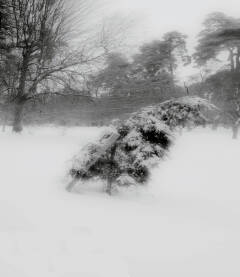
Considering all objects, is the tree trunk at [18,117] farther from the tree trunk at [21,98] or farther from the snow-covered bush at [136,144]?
the snow-covered bush at [136,144]

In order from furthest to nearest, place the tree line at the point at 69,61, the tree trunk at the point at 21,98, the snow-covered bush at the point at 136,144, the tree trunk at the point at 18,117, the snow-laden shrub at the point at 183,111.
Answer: the tree trunk at the point at 18,117 → the tree trunk at the point at 21,98 → the tree line at the point at 69,61 → the snow-covered bush at the point at 136,144 → the snow-laden shrub at the point at 183,111

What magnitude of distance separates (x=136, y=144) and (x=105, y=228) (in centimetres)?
242

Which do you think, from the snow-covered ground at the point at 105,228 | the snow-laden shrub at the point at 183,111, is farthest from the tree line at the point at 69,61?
the snow-covered ground at the point at 105,228

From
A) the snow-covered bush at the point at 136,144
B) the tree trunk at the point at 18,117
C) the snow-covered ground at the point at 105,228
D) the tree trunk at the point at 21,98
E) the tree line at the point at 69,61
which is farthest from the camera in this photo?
the tree trunk at the point at 18,117

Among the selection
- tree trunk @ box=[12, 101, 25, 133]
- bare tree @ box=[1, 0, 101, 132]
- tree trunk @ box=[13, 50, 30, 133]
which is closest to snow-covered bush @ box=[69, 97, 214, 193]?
bare tree @ box=[1, 0, 101, 132]

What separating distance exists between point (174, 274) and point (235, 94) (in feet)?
70.8

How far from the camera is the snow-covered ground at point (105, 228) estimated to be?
331cm

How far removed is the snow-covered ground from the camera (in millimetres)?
3312

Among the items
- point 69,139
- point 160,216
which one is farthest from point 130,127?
point 69,139

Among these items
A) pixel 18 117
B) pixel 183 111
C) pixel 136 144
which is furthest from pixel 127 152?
pixel 18 117

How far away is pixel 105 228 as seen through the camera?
4426 mm

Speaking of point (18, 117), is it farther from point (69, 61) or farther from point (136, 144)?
point (136, 144)

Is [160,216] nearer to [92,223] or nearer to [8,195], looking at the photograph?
[92,223]

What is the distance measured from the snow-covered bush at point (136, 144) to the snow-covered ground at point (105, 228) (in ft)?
1.62
